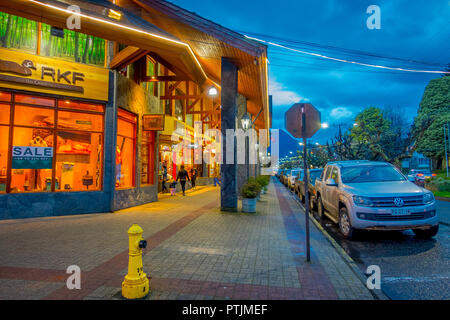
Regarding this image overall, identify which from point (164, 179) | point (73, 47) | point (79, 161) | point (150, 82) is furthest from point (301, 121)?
point (164, 179)

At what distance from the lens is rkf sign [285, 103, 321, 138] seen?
5.33m

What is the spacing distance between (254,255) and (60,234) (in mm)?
4885

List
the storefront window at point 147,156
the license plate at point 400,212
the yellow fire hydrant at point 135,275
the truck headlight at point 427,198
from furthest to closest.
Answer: the storefront window at point 147,156
the truck headlight at point 427,198
the license plate at point 400,212
the yellow fire hydrant at point 135,275

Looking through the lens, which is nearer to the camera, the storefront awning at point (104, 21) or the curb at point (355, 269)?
the curb at point (355, 269)

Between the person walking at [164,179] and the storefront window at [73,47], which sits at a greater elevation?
the storefront window at [73,47]

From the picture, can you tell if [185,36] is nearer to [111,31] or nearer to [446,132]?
[111,31]

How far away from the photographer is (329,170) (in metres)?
9.19

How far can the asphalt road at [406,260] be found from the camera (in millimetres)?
3847

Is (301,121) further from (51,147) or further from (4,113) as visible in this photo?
(4,113)

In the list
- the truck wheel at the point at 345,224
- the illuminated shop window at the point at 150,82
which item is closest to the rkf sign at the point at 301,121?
the truck wheel at the point at 345,224

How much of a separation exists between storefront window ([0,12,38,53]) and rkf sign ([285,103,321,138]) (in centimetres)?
880

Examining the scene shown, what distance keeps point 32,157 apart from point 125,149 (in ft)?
11.4

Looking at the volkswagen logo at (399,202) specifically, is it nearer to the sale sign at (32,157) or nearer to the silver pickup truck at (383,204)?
the silver pickup truck at (383,204)
